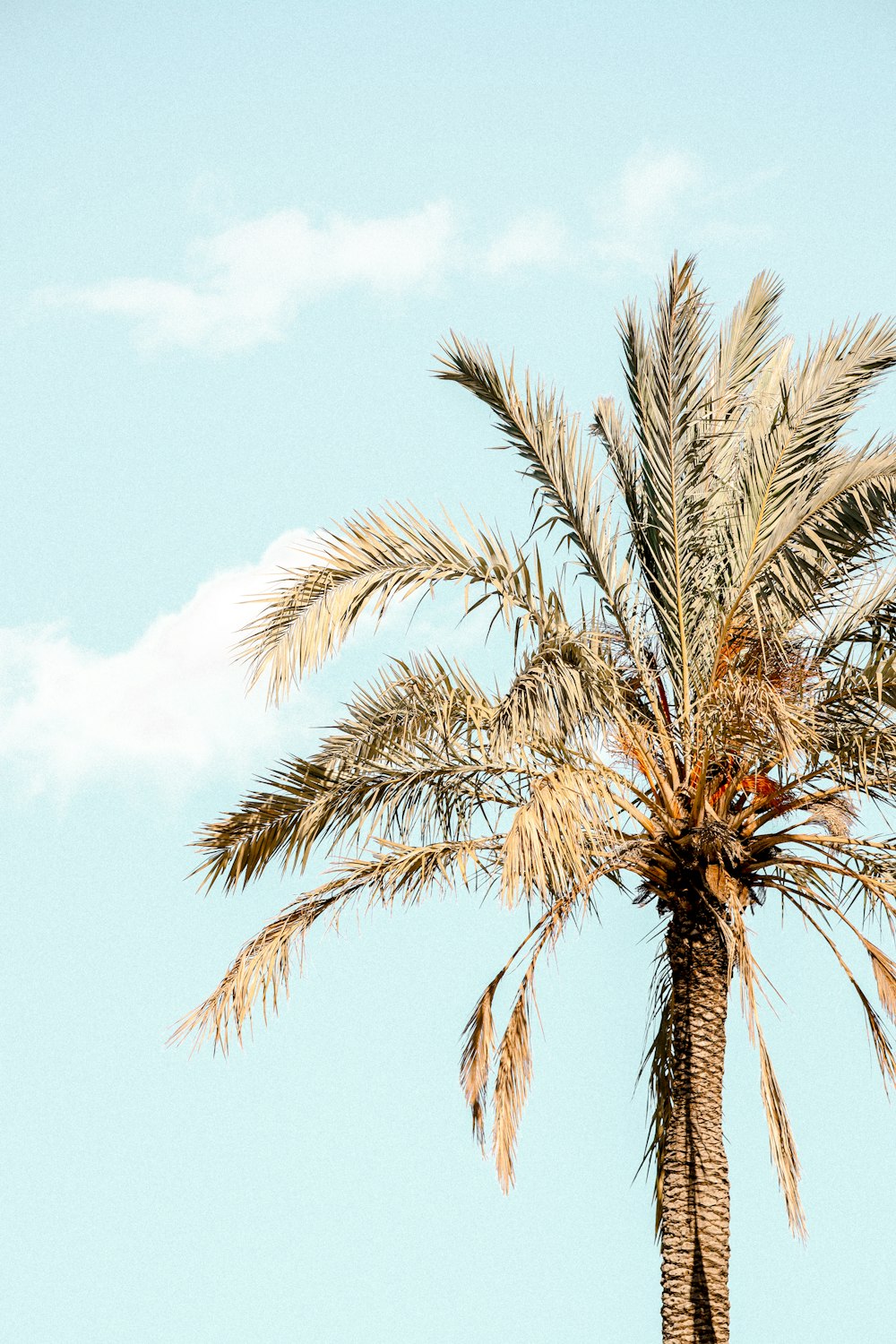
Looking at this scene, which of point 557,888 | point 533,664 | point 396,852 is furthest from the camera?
point 396,852

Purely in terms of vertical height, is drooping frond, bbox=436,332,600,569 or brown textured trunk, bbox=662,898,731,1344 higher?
drooping frond, bbox=436,332,600,569

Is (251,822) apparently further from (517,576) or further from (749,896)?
(749,896)

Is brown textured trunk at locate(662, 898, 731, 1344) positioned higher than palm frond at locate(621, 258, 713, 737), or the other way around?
palm frond at locate(621, 258, 713, 737)

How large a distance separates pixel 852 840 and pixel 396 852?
325 centimetres

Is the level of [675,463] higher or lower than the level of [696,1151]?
higher

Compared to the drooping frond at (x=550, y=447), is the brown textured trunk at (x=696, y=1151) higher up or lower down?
lower down

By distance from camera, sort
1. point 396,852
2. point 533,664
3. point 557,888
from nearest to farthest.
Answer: point 557,888 < point 533,664 < point 396,852

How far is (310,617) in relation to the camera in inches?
510

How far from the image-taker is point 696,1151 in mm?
12305

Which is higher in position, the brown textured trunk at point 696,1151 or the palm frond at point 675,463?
the palm frond at point 675,463

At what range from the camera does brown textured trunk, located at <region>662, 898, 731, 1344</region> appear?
1201cm

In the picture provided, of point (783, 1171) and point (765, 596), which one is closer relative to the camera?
point (783, 1171)

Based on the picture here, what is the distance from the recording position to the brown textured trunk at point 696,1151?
12008mm

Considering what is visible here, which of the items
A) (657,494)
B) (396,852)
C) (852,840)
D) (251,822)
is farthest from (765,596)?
(251,822)
